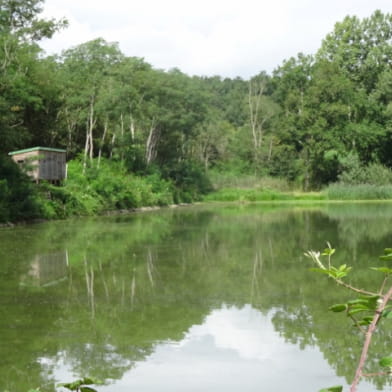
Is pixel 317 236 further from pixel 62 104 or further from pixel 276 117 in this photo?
pixel 276 117

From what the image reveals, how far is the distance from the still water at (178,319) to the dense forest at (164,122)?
989cm

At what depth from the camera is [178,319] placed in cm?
705

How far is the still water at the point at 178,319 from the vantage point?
A: 199 inches

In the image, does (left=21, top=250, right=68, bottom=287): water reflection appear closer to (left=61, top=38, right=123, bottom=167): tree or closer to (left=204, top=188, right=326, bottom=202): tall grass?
(left=61, top=38, right=123, bottom=167): tree

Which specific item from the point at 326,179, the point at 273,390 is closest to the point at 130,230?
the point at 273,390

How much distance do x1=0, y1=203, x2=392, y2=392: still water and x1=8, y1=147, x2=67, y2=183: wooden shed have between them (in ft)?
32.8

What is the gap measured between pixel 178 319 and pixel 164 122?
3221 cm

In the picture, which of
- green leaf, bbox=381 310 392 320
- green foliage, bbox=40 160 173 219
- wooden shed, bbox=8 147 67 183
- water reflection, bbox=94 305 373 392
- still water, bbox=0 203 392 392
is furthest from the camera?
green foliage, bbox=40 160 173 219

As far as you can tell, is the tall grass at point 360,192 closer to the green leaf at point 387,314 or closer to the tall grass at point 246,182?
the tall grass at point 246,182

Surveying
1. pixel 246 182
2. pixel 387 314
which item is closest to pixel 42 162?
pixel 387 314

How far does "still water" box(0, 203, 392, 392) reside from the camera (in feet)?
16.6

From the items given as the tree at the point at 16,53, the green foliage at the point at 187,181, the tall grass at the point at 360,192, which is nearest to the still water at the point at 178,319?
the tree at the point at 16,53

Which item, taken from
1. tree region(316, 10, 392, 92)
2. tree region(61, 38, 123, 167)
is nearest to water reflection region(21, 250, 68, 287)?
tree region(61, 38, 123, 167)

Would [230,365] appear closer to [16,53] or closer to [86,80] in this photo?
[16,53]
